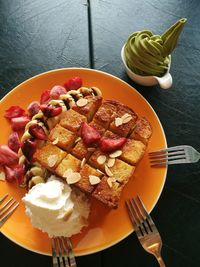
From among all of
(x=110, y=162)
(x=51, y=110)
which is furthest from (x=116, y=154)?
(x=51, y=110)

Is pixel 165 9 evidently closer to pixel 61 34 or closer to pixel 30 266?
pixel 61 34

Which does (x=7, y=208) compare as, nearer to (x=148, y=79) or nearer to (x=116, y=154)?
(x=116, y=154)

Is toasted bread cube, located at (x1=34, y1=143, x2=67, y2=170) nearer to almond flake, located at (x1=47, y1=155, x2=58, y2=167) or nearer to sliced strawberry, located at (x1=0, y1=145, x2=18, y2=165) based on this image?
almond flake, located at (x1=47, y1=155, x2=58, y2=167)

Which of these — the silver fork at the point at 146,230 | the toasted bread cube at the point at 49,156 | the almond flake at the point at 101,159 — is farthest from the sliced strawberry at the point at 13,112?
the silver fork at the point at 146,230

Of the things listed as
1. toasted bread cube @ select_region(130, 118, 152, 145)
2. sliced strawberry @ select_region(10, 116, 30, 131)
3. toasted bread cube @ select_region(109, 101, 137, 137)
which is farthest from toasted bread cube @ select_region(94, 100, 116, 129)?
sliced strawberry @ select_region(10, 116, 30, 131)

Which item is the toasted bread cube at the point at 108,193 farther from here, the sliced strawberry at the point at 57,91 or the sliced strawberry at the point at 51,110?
the sliced strawberry at the point at 57,91
